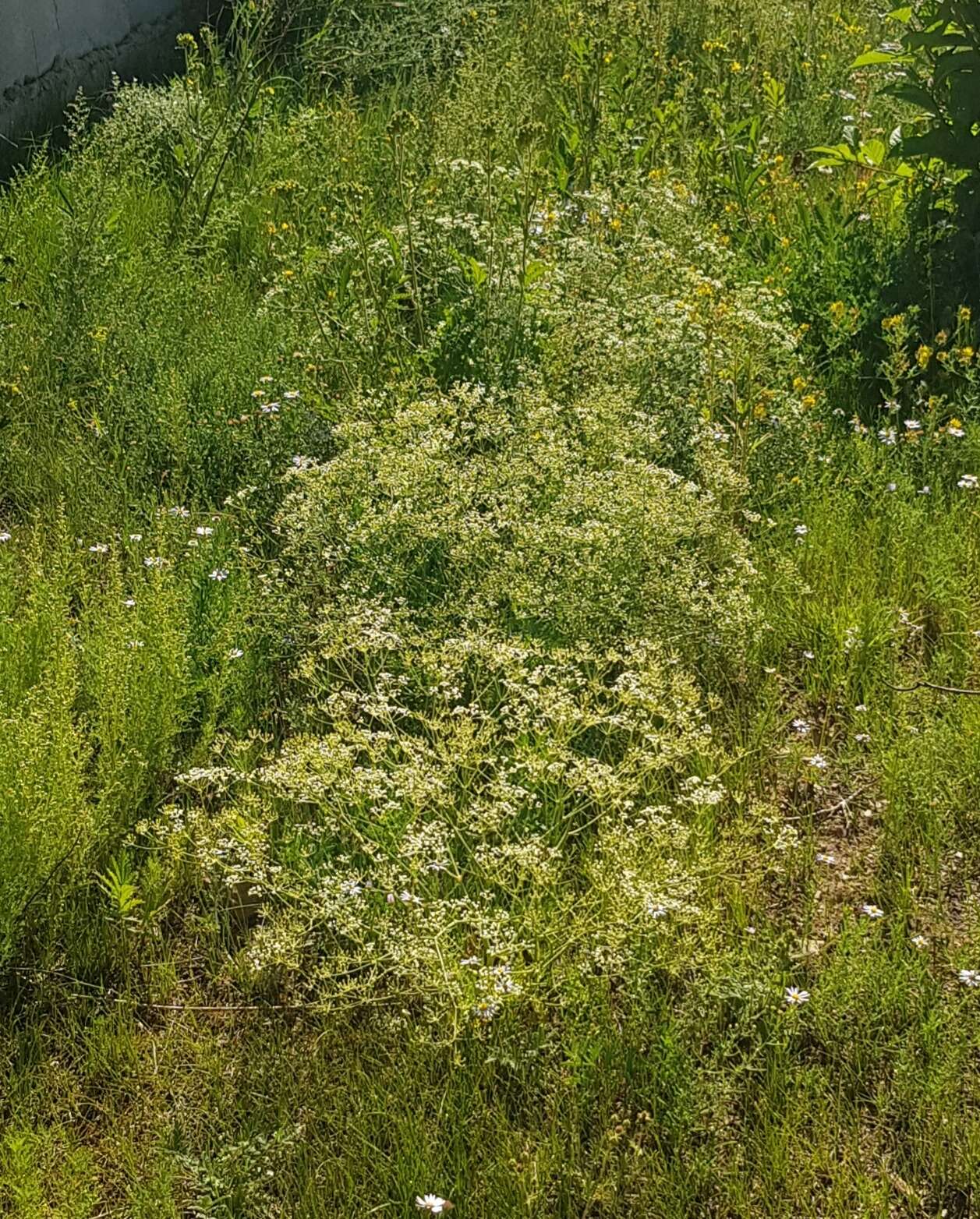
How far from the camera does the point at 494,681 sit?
3.15 metres

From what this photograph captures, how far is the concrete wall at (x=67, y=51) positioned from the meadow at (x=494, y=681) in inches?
36.9

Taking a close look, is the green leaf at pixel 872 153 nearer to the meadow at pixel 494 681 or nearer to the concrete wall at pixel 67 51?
the meadow at pixel 494 681

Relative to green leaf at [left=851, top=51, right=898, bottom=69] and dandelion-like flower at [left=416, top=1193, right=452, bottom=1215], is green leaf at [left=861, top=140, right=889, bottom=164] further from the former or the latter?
dandelion-like flower at [left=416, top=1193, right=452, bottom=1215]

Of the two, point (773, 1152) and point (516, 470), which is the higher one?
point (516, 470)

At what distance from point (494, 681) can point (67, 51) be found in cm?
518

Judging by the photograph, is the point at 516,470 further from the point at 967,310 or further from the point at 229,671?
the point at 967,310

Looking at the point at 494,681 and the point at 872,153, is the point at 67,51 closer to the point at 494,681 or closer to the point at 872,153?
the point at 872,153

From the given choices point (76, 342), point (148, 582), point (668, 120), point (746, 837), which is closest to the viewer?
point (746, 837)

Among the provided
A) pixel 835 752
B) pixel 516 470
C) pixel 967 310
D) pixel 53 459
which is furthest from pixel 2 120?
pixel 835 752

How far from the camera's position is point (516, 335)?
4.35 meters

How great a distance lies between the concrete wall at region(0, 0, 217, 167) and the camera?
6379mm

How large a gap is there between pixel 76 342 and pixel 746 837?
3.02 m

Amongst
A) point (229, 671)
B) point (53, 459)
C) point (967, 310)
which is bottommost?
point (967, 310)

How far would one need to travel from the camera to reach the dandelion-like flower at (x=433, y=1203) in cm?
224
